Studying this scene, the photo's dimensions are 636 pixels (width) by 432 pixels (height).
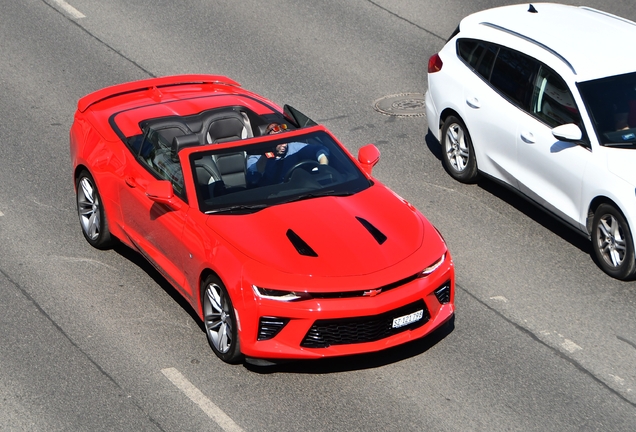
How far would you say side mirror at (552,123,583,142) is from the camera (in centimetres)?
967

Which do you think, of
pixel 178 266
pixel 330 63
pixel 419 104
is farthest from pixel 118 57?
pixel 178 266

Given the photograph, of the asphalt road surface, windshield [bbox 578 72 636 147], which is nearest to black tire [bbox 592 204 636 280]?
the asphalt road surface

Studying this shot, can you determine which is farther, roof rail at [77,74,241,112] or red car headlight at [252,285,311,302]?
roof rail at [77,74,241,112]

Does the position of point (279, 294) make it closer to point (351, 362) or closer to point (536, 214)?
point (351, 362)

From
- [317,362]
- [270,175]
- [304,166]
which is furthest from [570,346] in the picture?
[270,175]

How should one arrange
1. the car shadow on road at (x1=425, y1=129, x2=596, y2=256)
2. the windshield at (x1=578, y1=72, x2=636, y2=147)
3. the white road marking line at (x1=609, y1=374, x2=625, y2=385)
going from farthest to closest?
the car shadow on road at (x1=425, y1=129, x2=596, y2=256)
the windshield at (x1=578, y1=72, x2=636, y2=147)
the white road marking line at (x1=609, y1=374, x2=625, y2=385)

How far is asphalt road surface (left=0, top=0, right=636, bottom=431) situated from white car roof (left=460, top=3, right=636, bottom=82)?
1.64 meters

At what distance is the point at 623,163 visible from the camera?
9.38 metres

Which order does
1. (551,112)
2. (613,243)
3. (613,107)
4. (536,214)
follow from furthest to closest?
(536,214)
(551,112)
(613,107)
(613,243)

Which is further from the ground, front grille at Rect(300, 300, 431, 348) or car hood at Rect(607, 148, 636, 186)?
car hood at Rect(607, 148, 636, 186)

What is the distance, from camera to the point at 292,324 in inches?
296

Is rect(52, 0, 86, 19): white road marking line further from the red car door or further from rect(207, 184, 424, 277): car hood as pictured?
rect(207, 184, 424, 277): car hood

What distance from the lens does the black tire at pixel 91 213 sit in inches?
382

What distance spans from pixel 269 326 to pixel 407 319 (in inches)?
41.6
